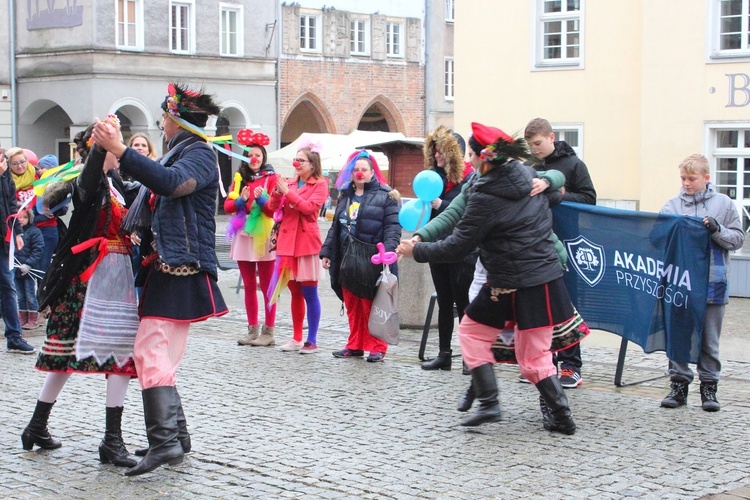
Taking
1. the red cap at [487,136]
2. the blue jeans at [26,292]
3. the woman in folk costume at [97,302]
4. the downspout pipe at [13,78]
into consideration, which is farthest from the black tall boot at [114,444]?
the downspout pipe at [13,78]

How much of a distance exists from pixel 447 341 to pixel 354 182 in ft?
5.52

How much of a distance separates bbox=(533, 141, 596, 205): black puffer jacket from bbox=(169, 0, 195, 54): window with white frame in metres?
29.6

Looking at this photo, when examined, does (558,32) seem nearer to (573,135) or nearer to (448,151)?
(573,135)

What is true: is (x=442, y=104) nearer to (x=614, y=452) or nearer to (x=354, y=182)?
(x=354, y=182)

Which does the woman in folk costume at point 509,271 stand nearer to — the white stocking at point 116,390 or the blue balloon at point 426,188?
the blue balloon at point 426,188

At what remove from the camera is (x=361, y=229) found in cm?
993

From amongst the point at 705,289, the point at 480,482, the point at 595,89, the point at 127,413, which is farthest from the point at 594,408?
the point at 595,89

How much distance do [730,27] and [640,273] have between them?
11.6 metres

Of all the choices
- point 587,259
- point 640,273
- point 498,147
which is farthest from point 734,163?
point 498,147

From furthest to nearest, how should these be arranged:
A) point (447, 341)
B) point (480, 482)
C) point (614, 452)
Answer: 1. point (447, 341)
2. point (614, 452)
3. point (480, 482)

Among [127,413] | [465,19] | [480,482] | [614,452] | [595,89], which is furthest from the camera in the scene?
[465,19]

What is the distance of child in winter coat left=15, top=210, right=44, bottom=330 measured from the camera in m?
11.7

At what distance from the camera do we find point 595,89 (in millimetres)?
21094

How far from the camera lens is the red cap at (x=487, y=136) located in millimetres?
6844
